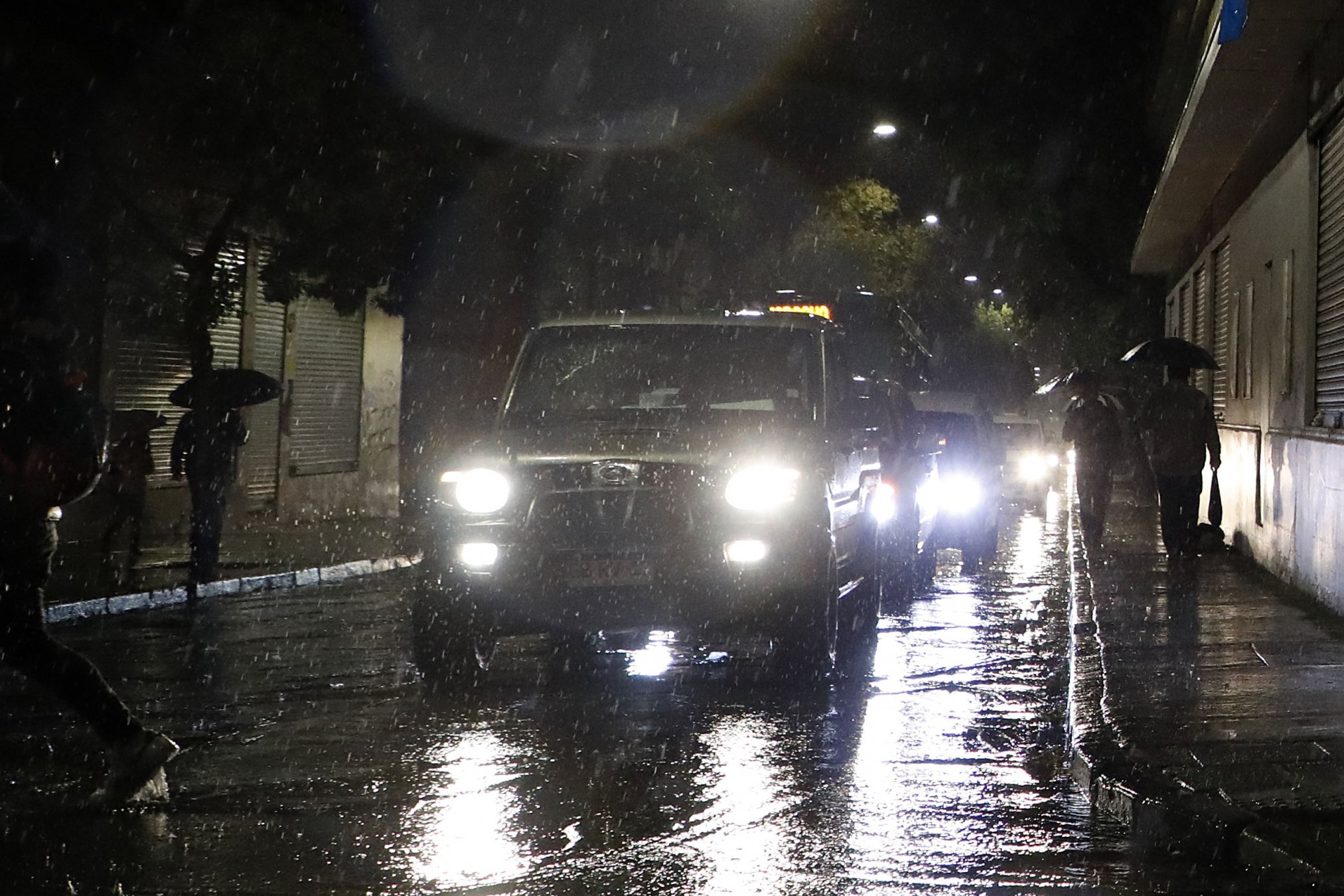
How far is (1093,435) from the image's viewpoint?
1700 cm

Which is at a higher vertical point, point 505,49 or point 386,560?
point 505,49

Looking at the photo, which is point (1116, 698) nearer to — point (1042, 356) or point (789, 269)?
point (789, 269)

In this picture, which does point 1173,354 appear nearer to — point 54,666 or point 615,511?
point 615,511

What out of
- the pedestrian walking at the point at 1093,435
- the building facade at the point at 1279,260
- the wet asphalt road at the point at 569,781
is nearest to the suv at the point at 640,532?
the wet asphalt road at the point at 569,781

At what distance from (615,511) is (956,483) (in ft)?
34.7

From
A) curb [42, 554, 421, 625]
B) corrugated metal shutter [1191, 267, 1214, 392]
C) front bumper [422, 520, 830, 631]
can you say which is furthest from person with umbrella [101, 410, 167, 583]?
corrugated metal shutter [1191, 267, 1214, 392]

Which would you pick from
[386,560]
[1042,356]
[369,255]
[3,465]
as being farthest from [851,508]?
[1042,356]

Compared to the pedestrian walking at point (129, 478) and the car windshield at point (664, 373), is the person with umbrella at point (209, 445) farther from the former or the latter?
the car windshield at point (664, 373)

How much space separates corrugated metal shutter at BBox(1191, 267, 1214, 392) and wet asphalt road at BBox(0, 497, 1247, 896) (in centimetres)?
1608

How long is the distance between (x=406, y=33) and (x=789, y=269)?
10.5 meters

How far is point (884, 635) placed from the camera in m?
11.4

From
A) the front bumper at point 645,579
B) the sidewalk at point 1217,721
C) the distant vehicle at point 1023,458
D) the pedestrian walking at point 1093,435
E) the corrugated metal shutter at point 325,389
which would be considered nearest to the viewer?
the sidewalk at point 1217,721

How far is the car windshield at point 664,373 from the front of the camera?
32.0 ft

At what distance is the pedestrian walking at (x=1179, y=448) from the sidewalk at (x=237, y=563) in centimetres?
731
